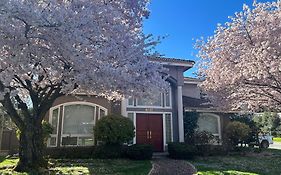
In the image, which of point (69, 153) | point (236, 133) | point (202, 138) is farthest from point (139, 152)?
point (236, 133)

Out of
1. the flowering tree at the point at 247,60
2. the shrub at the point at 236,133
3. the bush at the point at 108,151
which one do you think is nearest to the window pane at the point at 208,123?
the shrub at the point at 236,133

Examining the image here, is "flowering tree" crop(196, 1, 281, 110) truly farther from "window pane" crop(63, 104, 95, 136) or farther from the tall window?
the tall window

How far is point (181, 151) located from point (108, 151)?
4.33m

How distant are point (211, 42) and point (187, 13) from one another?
3.20 m

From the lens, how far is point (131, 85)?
8.91 meters

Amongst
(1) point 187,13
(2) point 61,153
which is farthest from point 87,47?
(2) point 61,153

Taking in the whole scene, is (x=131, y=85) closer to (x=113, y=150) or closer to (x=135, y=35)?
(x=135, y=35)

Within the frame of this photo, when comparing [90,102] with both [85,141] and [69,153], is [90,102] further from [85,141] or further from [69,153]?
[69,153]

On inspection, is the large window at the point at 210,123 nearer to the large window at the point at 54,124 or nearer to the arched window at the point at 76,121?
the arched window at the point at 76,121

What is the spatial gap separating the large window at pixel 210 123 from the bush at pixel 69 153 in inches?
351

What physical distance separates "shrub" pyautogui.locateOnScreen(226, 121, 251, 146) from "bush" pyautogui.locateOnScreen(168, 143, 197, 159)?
176 inches

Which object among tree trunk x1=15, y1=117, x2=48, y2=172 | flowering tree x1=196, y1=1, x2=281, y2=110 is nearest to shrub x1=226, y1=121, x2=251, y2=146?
flowering tree x1=196, y1=1, x2=281, y2=110

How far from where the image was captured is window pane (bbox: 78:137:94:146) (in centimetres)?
1638

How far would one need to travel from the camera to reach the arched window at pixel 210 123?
20.2 meters
